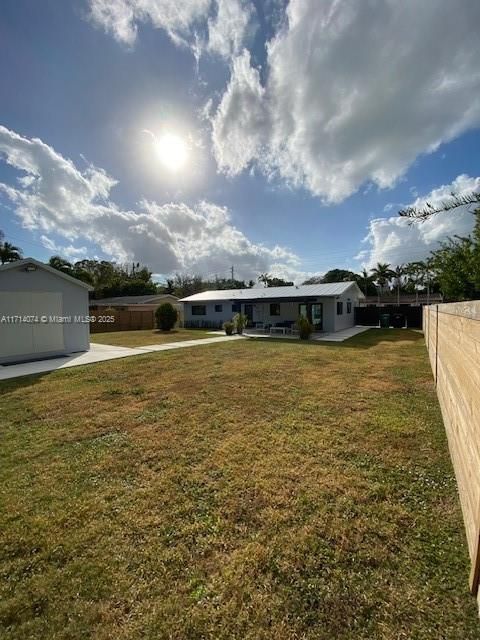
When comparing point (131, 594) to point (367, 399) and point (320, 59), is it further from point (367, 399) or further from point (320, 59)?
point (320, 59)

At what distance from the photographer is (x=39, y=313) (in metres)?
10.5

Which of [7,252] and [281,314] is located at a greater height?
[7,252]

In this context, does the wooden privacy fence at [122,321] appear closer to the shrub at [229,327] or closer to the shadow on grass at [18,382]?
the shrub at [229,327]

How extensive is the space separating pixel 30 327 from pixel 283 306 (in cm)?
1493

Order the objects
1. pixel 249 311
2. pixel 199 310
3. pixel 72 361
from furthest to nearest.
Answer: pixel 199 310, pixel 249 311, pixel 72 361

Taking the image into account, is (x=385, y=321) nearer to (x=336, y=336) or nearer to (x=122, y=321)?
(x=336, y=336)

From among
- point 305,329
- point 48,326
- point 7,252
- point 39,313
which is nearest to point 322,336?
point 305,329

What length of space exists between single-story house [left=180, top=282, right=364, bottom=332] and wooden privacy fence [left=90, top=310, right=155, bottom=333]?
325 centimetres

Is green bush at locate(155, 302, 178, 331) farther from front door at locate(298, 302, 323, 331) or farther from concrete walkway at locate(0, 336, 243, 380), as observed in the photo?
front door at locate(298, 302, 323, 331)

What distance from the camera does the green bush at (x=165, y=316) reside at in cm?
2070

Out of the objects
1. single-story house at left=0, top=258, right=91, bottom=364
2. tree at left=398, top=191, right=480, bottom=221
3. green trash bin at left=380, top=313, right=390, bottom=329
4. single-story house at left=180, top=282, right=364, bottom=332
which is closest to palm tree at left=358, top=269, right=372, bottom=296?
single-story house at left=180, top=282, right=364, bottom=332

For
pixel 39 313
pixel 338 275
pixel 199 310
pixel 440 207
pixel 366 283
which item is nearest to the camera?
pixel 440 207

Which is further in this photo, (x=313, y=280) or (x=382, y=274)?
(x=313, y=280)

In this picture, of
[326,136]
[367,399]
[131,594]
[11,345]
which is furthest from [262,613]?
[326,136]
